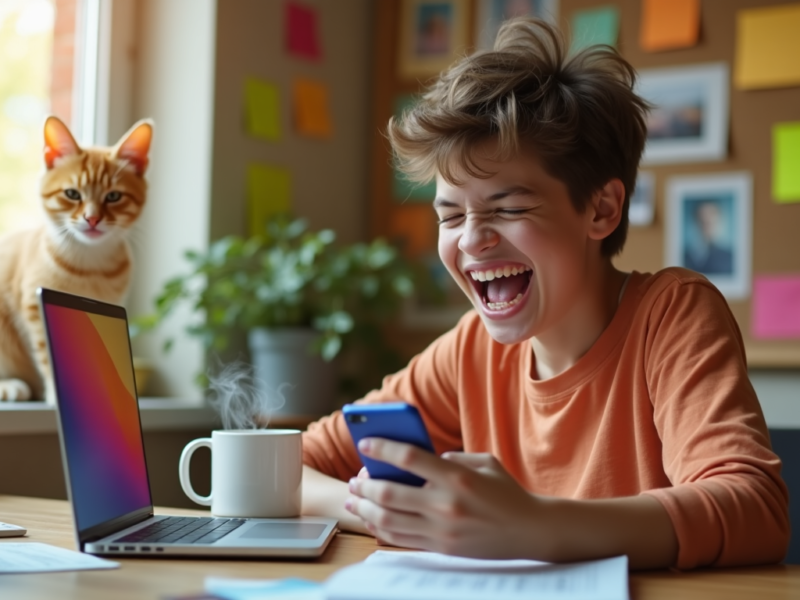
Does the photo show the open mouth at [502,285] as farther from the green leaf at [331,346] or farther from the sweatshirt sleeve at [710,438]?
the green leaf at [331,346]

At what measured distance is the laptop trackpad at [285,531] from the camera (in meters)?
0.91

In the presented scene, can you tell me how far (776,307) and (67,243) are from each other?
1454 mm

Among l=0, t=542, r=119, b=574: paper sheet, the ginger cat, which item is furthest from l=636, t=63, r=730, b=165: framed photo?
l=0, t=542, r=119, b=574: paper sheet

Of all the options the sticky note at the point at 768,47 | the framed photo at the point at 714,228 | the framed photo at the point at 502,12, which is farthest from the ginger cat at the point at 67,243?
the sticky note at the point at 768,47

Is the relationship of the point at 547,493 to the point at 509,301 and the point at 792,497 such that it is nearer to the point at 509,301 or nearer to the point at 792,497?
the point at 509,301

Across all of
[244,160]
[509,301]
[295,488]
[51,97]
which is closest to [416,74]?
[244,160]

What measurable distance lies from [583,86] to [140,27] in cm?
137

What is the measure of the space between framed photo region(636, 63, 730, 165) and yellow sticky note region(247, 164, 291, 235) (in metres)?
0.88

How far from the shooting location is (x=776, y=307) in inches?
77.7

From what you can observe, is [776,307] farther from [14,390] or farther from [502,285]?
[14,390]

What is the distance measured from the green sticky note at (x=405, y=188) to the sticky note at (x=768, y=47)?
83 cm

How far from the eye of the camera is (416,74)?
2484mm

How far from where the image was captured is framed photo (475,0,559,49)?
228 cm

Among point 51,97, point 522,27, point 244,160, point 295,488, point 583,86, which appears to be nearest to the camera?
point 295,488
